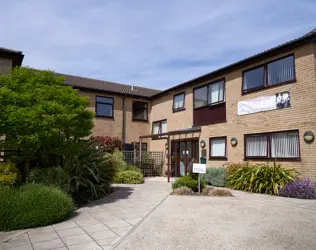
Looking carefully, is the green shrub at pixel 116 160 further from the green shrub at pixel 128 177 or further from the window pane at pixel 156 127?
the window pane at pixel 156 127

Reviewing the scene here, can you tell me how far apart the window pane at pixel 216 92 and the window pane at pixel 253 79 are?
147 cm

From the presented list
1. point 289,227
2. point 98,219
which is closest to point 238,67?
point 289,227

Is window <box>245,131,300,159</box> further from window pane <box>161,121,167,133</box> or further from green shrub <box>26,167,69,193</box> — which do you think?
green shrub <box>26,167,69,193</box>

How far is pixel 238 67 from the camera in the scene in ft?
42.3

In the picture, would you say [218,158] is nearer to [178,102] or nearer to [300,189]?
[300,189]

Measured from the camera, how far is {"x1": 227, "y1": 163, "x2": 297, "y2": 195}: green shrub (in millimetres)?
9711

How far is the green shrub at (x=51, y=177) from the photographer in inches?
301

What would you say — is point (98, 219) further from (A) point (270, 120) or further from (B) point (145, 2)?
(A) point (270, 120)

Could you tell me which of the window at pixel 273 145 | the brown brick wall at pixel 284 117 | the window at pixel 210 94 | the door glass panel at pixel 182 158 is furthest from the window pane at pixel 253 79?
the door glass panel at pixel 182 158

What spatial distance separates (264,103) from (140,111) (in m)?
10.5

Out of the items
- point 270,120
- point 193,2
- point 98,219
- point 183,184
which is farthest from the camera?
point 270,120

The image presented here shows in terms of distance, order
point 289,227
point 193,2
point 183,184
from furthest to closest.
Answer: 1. point 183,184
2. point 193,2
3. point 289,227

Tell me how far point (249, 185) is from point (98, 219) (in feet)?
21.5

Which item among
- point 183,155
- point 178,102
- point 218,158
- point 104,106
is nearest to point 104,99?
point 104,106
